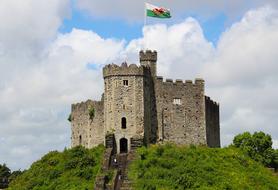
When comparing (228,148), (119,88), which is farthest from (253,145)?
(119,88)

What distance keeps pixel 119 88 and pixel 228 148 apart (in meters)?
12.6

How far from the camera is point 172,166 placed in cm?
6384

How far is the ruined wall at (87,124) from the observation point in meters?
75.3

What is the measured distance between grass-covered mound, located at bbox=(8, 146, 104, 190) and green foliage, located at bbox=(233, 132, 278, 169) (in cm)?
1655

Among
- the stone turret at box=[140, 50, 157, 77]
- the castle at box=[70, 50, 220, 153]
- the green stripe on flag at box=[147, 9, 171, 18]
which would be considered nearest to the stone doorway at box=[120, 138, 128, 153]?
the castle at box=[70, 50, 220, 153]

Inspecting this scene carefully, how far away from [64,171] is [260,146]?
23457 millimetres

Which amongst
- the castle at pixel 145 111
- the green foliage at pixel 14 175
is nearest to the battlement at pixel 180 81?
the castle at pixel 145 111

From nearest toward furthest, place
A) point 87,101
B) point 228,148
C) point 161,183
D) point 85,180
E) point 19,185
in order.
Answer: point 161,183 < point 85,180 < point 19,185 < point 228,148 < point 87,101

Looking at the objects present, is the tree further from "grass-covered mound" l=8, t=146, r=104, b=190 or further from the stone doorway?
the stone doorway

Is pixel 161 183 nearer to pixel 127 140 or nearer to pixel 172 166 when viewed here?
pixel 172 166

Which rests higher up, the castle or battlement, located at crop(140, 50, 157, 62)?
battlement, located at crop(140, 50, 157, 62)

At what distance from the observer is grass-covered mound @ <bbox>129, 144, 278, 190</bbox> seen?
197ft

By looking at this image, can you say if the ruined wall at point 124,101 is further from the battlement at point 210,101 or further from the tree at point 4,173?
the tree at point 4,173

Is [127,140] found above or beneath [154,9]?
beneath
